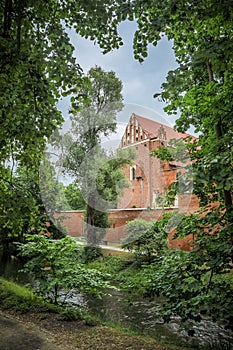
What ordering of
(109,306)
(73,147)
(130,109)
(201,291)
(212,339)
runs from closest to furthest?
(201,291) → (212,339) → (109,306) → (73,147) → (130,109)

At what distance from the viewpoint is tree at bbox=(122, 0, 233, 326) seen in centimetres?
180

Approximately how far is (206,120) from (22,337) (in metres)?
2.59

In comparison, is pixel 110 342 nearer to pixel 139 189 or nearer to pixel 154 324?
pixel 154 324

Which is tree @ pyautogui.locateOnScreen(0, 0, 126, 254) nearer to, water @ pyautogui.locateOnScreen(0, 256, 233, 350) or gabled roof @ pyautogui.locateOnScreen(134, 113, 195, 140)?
water @ pyautogui.locateOnScreen(0, 256, 233, 350)

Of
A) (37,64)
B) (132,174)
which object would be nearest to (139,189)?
(132,174)

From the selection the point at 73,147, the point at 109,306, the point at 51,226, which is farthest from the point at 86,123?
the point at 109,306

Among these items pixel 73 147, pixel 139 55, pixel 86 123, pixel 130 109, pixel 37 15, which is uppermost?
pixel 130 109

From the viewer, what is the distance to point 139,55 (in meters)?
2.20

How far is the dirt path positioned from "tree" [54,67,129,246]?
7.40m

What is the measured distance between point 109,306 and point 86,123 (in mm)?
7293

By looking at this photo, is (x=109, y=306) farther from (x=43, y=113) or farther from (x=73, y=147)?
(x=73, y=147)

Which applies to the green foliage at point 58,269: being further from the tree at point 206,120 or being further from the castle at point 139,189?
the castle at point 139,189

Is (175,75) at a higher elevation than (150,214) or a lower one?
higher

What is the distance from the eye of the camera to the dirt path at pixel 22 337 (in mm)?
2336
